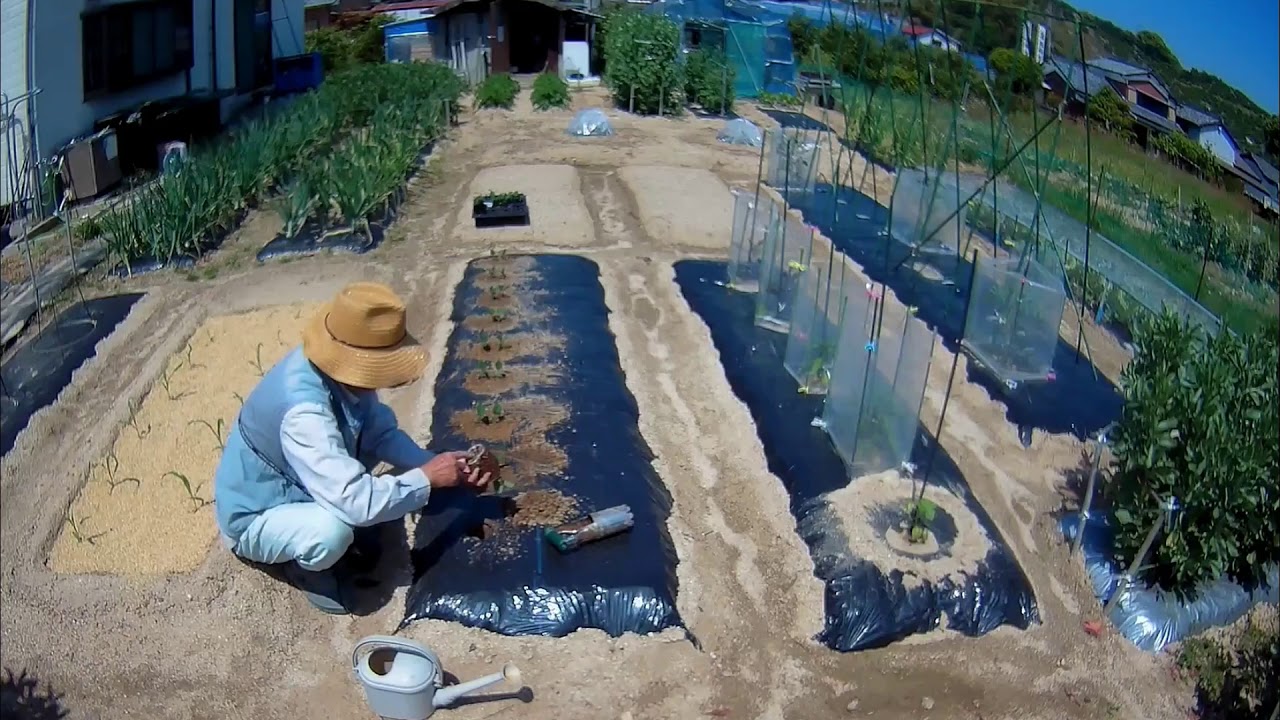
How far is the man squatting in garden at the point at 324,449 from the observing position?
2.74 metres

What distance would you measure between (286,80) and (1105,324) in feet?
28.6

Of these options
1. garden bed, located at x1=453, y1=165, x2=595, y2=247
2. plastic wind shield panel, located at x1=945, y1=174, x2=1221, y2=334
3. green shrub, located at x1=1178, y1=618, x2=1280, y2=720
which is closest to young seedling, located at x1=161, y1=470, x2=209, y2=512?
green shrub, located at x1=1178, y1=618, x2=1280, y2=720

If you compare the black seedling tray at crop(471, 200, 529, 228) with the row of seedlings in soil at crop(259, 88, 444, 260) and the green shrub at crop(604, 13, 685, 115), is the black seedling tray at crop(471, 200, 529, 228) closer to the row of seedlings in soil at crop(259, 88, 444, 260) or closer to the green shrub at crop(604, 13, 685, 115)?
the row of seedlings in soil at crop(259, 88, 444, 260)

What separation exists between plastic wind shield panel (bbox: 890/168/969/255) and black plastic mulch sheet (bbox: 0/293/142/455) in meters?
4.80

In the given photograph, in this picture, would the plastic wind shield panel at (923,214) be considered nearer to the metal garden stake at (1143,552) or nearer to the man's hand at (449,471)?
the metal garden stake at (1143,552)

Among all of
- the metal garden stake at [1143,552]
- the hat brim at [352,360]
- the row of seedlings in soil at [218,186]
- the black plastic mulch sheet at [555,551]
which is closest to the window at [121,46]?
the row of seedlings in soil at [218,186]

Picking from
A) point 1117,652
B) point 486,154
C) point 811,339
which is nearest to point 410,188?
point 486,154

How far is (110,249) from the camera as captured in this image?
245 inches

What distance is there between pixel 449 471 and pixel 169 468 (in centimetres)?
160

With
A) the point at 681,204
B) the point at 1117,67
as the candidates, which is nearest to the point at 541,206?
the point at 681,204

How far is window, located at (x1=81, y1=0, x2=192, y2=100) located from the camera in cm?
662

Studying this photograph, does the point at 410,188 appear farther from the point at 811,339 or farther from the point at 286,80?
the point at 811,339

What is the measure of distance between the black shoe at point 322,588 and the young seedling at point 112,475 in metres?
1.04

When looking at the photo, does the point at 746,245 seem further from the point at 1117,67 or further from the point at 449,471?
the point at 449,471
